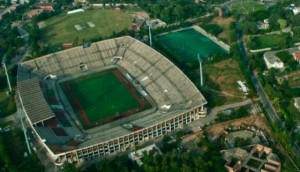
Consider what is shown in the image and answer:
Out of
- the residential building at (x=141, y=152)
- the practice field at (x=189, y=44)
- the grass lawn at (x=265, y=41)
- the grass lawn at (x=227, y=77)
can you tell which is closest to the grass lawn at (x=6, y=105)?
the residential building at (x=141, y=152)

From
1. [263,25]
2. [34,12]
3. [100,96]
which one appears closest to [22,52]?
[34,12]

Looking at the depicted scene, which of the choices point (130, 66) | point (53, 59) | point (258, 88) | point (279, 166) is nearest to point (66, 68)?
point (53, 59)

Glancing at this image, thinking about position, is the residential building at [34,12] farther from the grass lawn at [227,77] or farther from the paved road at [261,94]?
the paved road at [261,94]

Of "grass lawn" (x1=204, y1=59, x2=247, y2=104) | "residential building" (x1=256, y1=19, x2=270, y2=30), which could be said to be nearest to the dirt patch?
"grass lawn" (x1=204, y1=59, x2=247, y2=104)

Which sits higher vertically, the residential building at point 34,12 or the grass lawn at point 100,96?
the residential building at point 34,12

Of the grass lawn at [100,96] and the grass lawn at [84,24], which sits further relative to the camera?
the grass lawn at [84,24]

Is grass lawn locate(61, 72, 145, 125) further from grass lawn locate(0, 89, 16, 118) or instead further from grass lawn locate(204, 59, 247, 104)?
grass lawn locate(204, 59, 247, 104)
